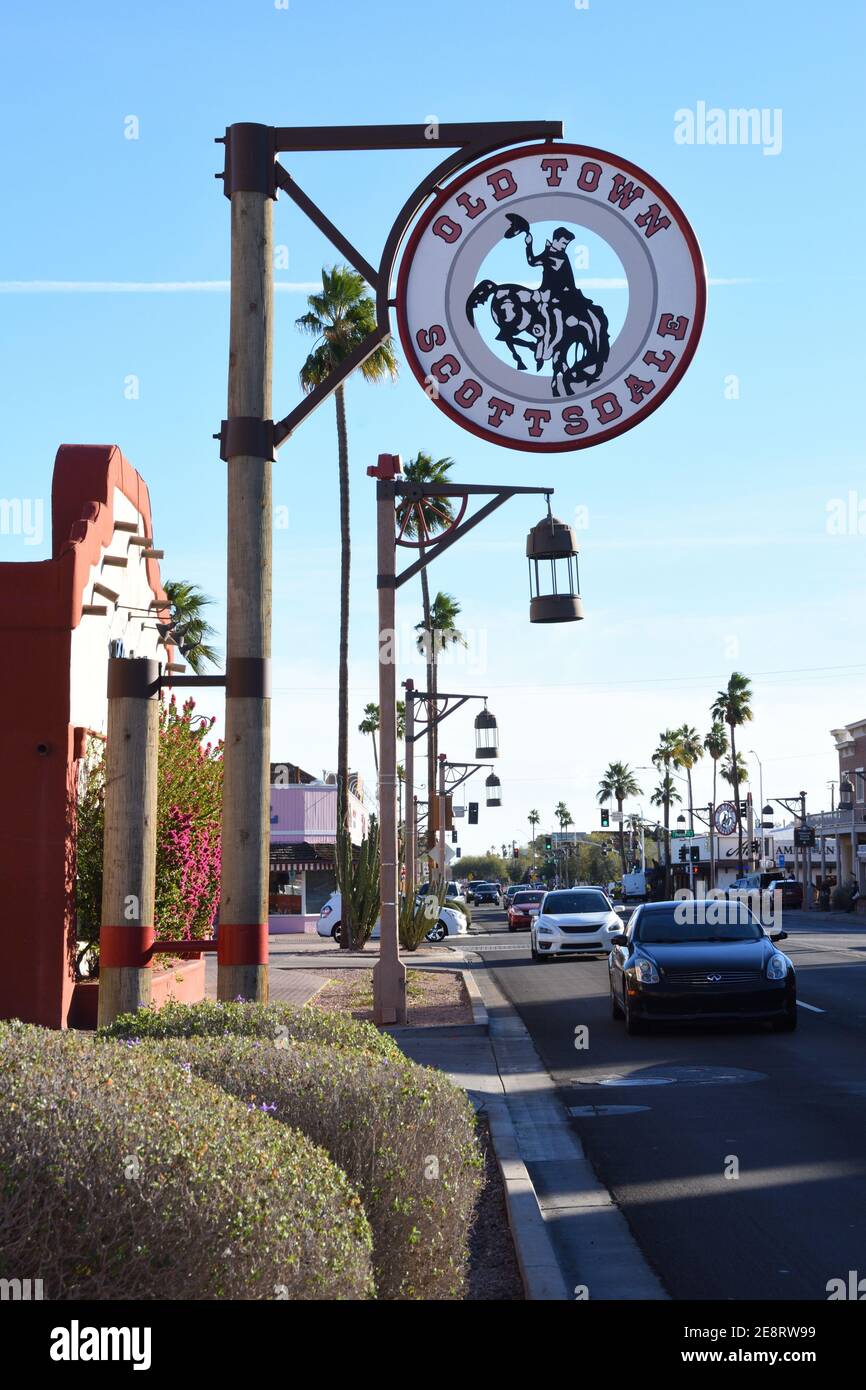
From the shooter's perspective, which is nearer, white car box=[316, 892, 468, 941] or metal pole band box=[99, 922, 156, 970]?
metal pole band box=[99, 922, 156, 970]

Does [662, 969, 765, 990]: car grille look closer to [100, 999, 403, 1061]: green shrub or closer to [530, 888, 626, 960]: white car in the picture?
[100, 999, 403, 1061]: green shrub

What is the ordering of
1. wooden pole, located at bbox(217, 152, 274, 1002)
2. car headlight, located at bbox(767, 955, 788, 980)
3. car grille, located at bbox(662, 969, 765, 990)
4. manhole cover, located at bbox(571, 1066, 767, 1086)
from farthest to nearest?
car headlight, located at bbox(767, 955, 788, 980), car grille, located at bbox(662, 969, 765, 990), manhole cover, located at bbox(571, 1066, 767, 1086), wooden pole, located at bbox(217, 152, 274, 1002)

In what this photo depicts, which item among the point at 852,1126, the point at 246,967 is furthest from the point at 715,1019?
the point at 246,967

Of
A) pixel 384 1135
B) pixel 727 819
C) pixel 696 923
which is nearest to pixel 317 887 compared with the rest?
pixel 727 819

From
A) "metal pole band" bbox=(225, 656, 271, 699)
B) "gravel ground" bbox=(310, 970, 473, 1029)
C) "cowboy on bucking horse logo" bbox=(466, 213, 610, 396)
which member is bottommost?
"gravel ground" bbox=(310, 970, 473, 1029)

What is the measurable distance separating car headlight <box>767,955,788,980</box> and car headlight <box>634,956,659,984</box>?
1158mm

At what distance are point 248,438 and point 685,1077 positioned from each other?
779 centimetres

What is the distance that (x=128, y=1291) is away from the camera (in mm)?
3635

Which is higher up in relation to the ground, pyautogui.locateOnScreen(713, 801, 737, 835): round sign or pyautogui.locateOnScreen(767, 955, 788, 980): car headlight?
pyautogui.locateOnScreen(713, 801, 737, 835): round sign

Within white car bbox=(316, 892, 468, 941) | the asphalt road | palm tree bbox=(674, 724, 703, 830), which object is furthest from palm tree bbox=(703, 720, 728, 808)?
the asphalt road

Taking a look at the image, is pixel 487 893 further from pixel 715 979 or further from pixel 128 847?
pixel 128 847

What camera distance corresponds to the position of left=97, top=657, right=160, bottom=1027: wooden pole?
7.04 metres
